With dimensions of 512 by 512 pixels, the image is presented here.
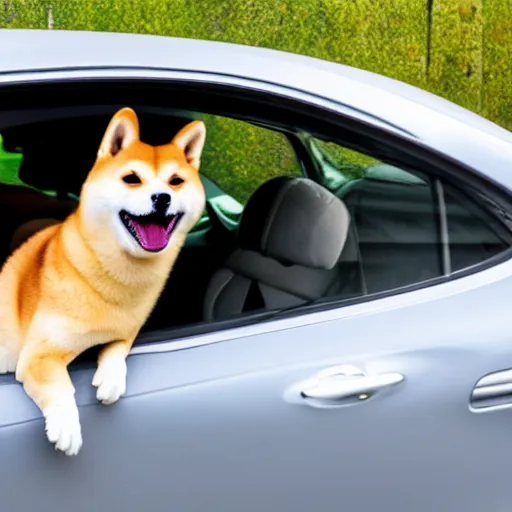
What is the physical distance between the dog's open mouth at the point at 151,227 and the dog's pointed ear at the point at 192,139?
0.14 metres

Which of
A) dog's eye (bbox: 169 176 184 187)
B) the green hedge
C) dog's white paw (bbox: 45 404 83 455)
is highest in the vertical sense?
the green hedge

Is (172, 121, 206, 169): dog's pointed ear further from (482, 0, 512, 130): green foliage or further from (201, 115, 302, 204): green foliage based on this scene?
(482, 0, 512, 130): green foliage

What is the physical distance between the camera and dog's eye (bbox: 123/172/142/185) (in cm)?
192

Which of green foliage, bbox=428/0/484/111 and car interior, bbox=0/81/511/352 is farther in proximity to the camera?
green foliage, bbox=428/0/484/111

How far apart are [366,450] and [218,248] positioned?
2.42ft

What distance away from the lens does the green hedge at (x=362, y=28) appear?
7320mm

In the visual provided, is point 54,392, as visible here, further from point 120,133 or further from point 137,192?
point 120,133

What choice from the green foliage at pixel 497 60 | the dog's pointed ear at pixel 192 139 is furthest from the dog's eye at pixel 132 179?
the green foliage at pixel 497 60

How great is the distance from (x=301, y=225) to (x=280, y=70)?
36 cm

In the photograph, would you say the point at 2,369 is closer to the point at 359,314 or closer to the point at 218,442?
the point at 218,442

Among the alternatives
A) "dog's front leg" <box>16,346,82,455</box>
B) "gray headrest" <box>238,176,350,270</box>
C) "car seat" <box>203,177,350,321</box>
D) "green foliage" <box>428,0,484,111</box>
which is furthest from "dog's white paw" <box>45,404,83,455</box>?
"green foliage" <box>428,0,484,111</box>

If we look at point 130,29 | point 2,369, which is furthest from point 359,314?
point 130,29

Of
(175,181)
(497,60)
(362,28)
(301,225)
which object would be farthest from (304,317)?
(497,60)

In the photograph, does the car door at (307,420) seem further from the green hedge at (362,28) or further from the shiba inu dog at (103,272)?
the green hedge at (362,28)
